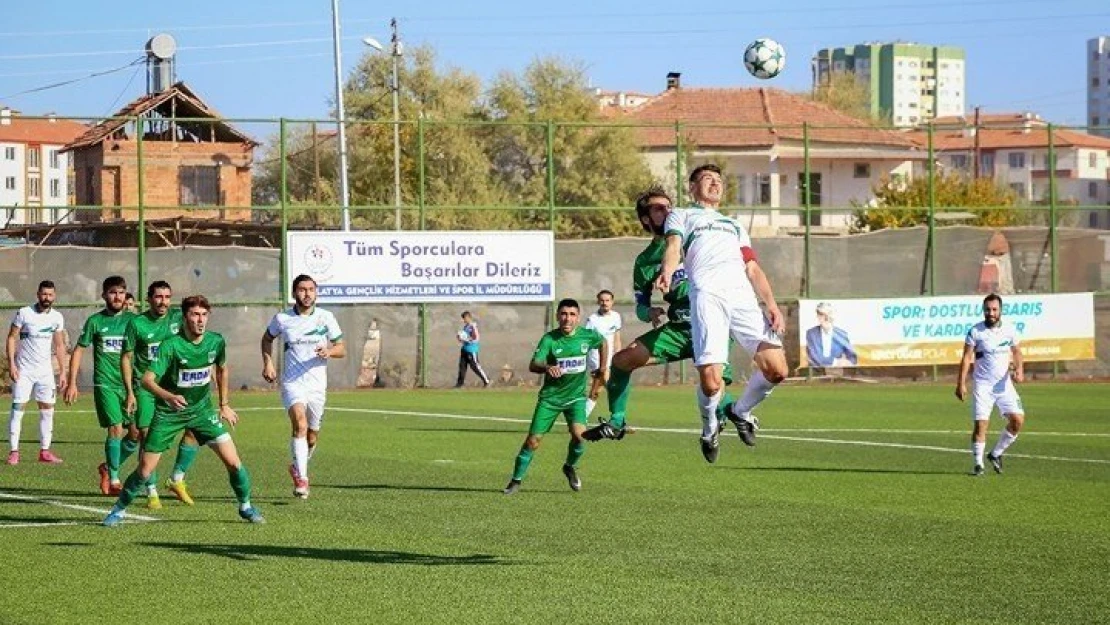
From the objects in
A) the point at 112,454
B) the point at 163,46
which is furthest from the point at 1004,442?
the point at 163,46

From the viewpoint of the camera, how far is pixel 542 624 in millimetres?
11242

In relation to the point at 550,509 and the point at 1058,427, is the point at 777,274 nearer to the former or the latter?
the point at 1058,427

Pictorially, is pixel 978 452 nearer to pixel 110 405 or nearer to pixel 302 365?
pixel 302 365

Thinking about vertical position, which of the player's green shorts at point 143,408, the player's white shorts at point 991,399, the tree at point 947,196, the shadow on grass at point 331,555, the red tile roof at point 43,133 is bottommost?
the shadow on grass at point 331,555

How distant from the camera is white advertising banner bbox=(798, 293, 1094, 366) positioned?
42.9m

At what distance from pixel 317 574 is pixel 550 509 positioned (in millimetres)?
4705

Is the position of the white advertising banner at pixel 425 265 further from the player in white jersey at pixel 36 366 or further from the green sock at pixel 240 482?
the green sock at pixel 240 482

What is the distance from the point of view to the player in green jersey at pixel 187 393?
15.5 m

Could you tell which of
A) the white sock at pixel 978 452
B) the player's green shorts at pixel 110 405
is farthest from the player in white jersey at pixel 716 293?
the white sock at pixel 978 452

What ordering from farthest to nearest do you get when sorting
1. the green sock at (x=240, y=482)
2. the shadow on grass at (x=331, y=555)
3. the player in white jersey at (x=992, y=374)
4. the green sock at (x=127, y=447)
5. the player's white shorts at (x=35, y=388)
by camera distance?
the player's white shorts at (x=35, y=388), the player in white jersey at (x=992, y=374), the green sock at (x=127, y=447), the green sock at (x=240, y=482), the shadow on grass at (x=331, y=555)

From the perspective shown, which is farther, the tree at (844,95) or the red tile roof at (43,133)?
the red tile roof at (43,133)

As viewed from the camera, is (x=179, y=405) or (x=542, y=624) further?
(x=179, y=405)

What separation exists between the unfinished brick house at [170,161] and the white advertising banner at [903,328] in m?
25.7

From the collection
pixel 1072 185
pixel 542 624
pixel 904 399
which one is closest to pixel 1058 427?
pixel 904 399
